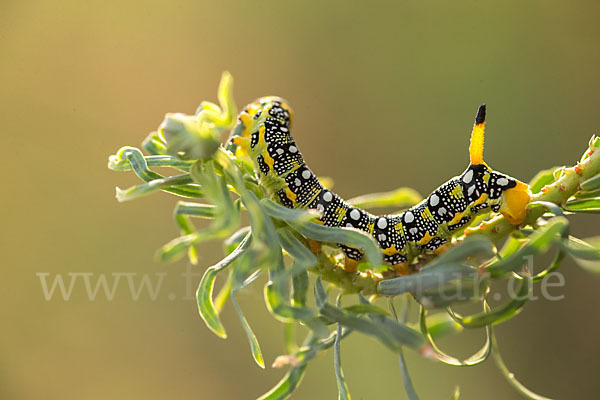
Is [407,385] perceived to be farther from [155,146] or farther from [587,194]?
[155,146]

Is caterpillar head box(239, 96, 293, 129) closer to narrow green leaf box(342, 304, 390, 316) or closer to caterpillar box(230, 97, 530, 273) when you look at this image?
caterpillar box(230, 97, 530, 273)

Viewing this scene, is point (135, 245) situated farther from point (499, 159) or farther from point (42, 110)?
point (499, 159)

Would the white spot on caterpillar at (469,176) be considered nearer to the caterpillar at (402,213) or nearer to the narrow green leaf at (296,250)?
the caterpillar at (402,213)

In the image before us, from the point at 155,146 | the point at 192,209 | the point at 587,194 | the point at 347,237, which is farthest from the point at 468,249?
the point at 155,146

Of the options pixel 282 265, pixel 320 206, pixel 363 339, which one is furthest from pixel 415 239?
pixel 363 339

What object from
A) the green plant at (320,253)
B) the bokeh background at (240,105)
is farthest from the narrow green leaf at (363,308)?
the bokeh background at (240,105)
